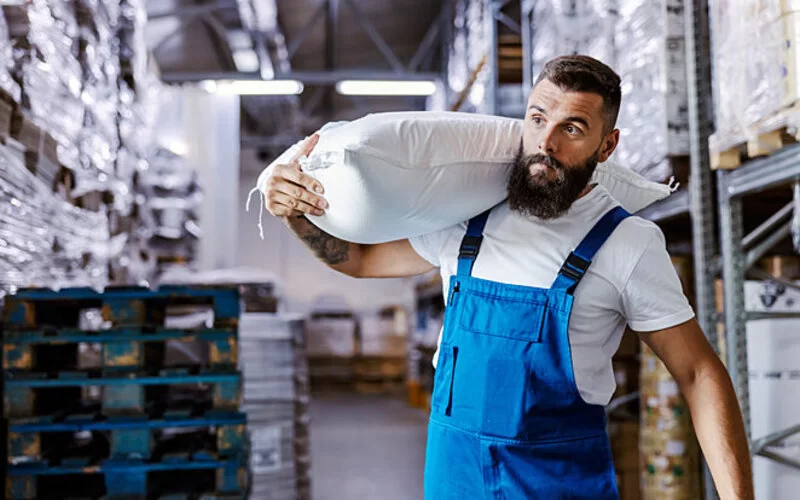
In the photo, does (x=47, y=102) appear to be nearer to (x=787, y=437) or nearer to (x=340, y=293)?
(x=787, y=437)

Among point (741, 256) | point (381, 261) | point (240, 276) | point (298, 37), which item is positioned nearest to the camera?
point (381, 261)

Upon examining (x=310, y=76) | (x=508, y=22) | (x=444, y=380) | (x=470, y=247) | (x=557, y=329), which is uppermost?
(x=310, y=76)

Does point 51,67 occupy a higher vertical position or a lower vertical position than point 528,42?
lower

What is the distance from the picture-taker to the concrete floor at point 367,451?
19.6 ft

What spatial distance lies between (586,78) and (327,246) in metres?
0.87

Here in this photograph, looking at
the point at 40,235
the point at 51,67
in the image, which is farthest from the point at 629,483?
the point at 51,67

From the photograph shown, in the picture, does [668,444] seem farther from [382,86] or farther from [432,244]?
[382,86]

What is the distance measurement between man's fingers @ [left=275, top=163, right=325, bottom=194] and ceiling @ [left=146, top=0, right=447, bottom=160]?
8.19 metres

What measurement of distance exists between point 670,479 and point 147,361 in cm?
284

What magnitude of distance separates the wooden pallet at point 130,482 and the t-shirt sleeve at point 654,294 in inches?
88.5

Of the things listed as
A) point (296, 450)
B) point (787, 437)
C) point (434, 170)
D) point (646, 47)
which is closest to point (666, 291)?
point (434, 170)

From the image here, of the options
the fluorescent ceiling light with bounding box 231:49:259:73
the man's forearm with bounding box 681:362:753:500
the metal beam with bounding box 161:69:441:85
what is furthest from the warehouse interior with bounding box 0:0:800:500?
the fluorescent ceiling light with bounding box 231:49:259:73

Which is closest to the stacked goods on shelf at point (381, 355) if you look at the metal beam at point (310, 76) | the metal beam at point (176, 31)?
the metal beam at point (310, 76)

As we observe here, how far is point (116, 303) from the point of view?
3445 millimetres
